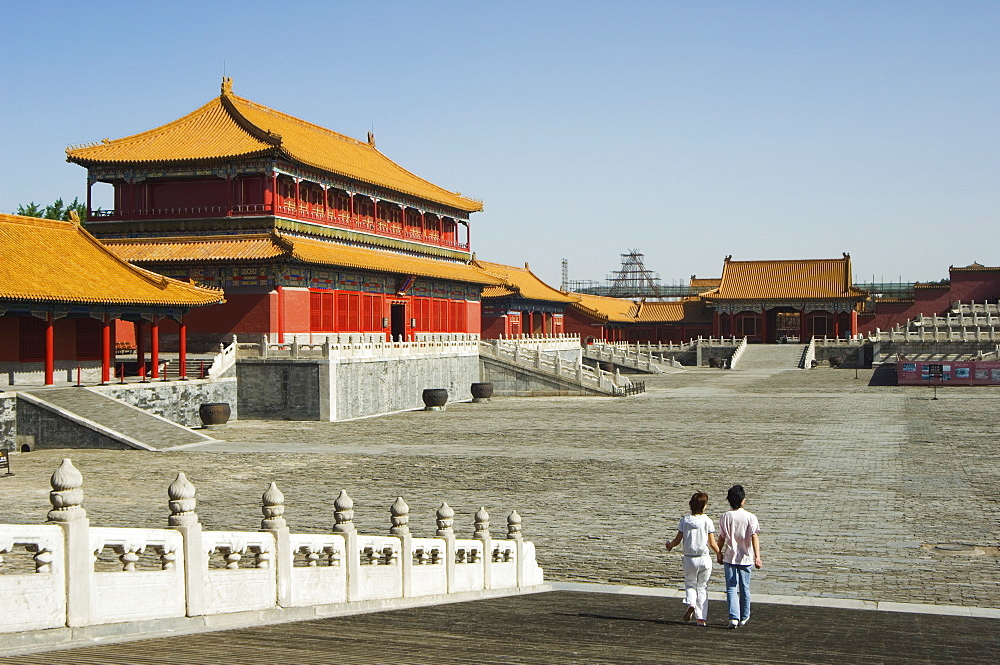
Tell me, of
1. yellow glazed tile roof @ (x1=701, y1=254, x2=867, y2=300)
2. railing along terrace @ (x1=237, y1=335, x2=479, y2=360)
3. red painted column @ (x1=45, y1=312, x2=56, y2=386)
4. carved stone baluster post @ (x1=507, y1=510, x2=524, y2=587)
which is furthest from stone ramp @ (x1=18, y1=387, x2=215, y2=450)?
yellow glazed tile roof @ (x1=701, y1=254, x2=867, y2=300)

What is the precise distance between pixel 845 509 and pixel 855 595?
6441mm

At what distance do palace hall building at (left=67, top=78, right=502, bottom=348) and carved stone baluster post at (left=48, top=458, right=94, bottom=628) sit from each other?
31902 millimetres

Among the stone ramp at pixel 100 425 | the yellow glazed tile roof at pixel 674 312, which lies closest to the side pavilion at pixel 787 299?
the yellow glazed tile roof at pixel 674 312

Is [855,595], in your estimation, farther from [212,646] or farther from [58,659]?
[58,659]

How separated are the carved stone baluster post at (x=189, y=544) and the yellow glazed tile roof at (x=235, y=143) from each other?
110 ft

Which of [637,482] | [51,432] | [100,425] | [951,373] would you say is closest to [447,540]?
[637,482]

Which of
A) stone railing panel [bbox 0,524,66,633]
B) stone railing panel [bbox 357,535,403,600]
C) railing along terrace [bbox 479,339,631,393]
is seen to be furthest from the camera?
railing along terrace [bbox 479,339,631,393]

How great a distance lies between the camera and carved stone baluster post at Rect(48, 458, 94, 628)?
29.0 ft

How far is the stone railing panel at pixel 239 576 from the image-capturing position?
10.1 m

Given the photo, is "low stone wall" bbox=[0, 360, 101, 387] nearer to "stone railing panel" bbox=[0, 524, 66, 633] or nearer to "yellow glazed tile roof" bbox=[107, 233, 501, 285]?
"yellow glazed tile roof" bbox=[107, 233, 501, 285]

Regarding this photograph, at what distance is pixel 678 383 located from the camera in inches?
2382

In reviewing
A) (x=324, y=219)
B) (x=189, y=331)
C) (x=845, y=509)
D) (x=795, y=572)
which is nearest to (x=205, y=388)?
(x=189, y=331)

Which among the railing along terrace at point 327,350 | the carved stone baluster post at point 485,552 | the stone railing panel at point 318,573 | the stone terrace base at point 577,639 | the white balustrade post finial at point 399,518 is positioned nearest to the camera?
the stone terrace base at point 577,639

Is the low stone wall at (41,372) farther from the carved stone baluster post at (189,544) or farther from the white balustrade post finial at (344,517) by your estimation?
the carved stone baluster post at (189,544)
